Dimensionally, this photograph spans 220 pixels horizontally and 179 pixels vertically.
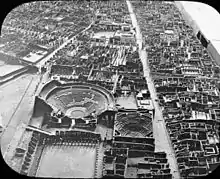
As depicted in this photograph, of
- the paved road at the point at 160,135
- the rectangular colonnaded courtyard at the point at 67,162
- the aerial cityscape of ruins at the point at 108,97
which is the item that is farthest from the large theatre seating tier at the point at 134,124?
the rectangular colonnaded courtyard at the point at 67,162

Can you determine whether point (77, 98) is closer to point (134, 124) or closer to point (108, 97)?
point (108, 97)

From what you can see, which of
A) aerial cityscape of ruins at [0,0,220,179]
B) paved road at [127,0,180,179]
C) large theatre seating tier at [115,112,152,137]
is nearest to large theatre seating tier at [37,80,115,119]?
aerial cityscape of ruins at [0,0,220,179]

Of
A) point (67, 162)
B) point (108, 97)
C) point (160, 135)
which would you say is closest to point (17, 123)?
point (67, 162)

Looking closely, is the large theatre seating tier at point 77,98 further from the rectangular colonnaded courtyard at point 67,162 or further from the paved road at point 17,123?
the rectangular colonnaded courtyard at point 67,162

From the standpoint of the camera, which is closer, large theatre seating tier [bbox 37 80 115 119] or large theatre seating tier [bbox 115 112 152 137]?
large theatre seating tier [bbox 115 112 152 137]

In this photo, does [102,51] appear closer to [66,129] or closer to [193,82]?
[193,82]

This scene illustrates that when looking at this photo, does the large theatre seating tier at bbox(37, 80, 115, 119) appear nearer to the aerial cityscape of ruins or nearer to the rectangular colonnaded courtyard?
the aerial cityscape of ruins
